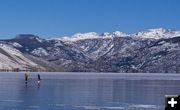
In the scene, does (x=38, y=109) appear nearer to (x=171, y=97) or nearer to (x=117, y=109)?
(x=117, y=109)

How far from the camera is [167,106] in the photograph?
21797 millimetres

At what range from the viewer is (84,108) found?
194 feet

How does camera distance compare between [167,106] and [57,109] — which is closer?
[167,106]

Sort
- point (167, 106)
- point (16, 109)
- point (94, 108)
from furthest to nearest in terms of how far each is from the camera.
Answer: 1. point (94, 108)
2. point (16, 109)
3. point (167, 106)

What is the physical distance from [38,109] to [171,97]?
36.3m

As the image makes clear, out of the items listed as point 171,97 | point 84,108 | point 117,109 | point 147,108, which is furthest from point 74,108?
point 171,97

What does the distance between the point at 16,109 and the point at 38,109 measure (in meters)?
2.58

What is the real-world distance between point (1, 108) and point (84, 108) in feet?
32.3

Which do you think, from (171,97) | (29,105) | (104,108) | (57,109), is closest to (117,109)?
(104,108)

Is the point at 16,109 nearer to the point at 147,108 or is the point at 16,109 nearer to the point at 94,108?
the point at 94,108

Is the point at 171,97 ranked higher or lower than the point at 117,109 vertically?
higher

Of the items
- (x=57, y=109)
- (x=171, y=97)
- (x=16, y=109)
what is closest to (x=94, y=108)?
(x=57, y=109)

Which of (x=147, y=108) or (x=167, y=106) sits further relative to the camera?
(x=147, y=108)

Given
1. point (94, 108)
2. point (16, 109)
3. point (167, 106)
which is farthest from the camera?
point (94, 108)
